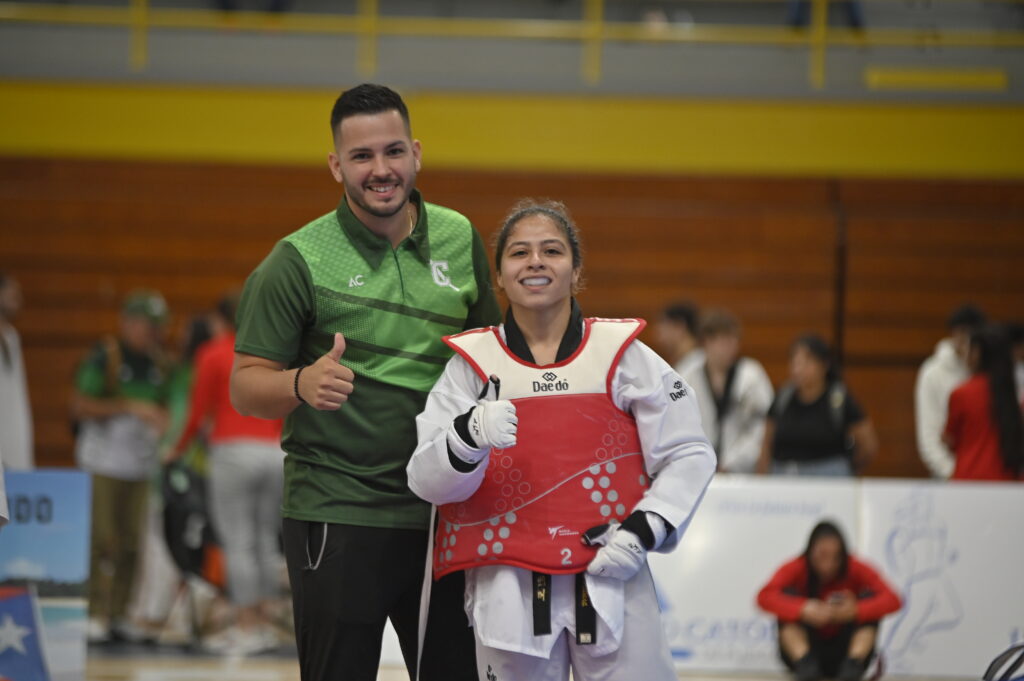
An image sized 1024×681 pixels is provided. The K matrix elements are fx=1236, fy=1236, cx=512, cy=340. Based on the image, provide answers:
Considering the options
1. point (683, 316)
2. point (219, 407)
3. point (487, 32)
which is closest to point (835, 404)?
point (683, 316)

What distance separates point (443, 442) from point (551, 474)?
0.31 meters

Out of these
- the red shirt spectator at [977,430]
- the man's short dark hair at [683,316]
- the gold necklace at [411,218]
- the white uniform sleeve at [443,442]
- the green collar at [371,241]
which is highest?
the gold necklace at [411,218]

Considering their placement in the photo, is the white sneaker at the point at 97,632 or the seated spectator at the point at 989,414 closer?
the seated spectator at the point at 989,414

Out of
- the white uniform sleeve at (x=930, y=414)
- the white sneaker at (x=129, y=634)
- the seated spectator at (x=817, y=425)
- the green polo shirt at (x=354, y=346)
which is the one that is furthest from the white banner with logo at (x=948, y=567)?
the white sneaker at (x=129, y=634)

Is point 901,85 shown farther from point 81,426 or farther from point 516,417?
point 516,417

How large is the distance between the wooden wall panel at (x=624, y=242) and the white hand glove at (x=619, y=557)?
284 inches

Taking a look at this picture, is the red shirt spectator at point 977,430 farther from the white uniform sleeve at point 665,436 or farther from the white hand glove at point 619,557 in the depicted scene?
the white hand glove at point 619,557

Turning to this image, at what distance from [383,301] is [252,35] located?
27.3 feet

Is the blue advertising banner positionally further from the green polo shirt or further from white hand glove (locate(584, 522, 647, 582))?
white hand glove (locate(584, 522, 647, 582))

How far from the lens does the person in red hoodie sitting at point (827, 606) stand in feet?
20.2

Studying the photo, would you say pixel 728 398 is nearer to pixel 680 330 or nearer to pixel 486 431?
pixel 680 330

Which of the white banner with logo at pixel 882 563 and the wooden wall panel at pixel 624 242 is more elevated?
the wooden wall panel at pixel 624 242

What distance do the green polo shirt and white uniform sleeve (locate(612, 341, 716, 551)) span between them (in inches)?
20.6

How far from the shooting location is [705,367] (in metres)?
7.48
